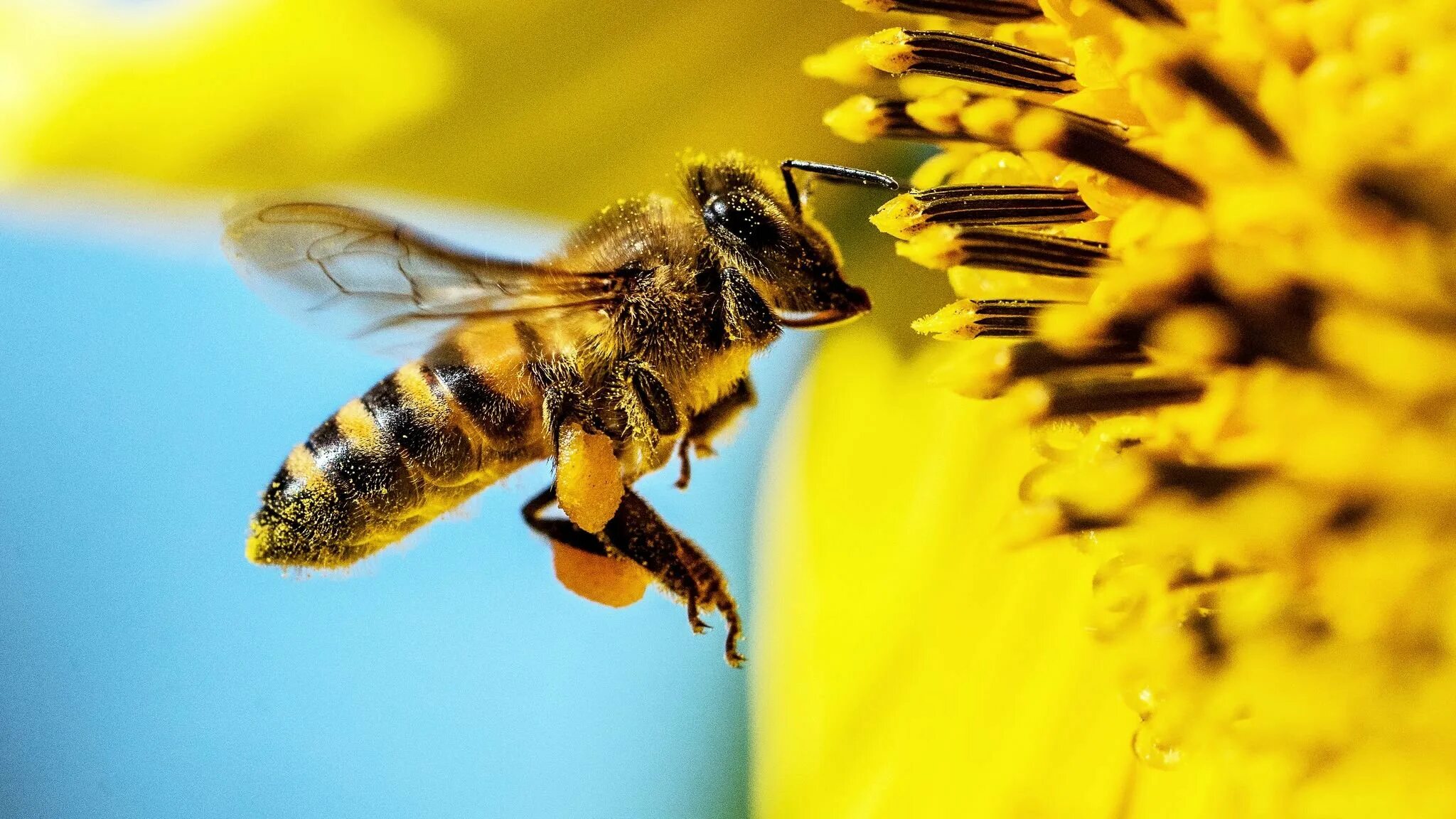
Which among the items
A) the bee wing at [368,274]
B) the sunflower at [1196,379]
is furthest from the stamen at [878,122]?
the bee wing at [368,274]

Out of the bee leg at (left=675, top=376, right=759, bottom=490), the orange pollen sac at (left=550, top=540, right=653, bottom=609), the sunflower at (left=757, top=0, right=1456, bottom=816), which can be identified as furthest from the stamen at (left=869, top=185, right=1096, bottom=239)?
the orange pollen sac at (left=550, top=540, right=653, bottom=609)

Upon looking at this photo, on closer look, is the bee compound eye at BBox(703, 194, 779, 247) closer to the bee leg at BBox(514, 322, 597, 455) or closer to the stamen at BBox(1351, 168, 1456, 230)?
Answer: the bee leg at BBox(514, 322, 597, 455)

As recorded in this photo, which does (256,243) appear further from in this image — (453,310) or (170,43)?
(170,43)

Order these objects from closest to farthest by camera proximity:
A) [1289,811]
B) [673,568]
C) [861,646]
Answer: [1289,811] → [673,568] → [861,646]

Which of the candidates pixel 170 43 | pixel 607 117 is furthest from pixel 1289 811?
pixel 170 43

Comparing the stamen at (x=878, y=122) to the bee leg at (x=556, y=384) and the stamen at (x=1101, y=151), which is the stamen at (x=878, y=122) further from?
A: the bee leg at (x=556, y=384)
